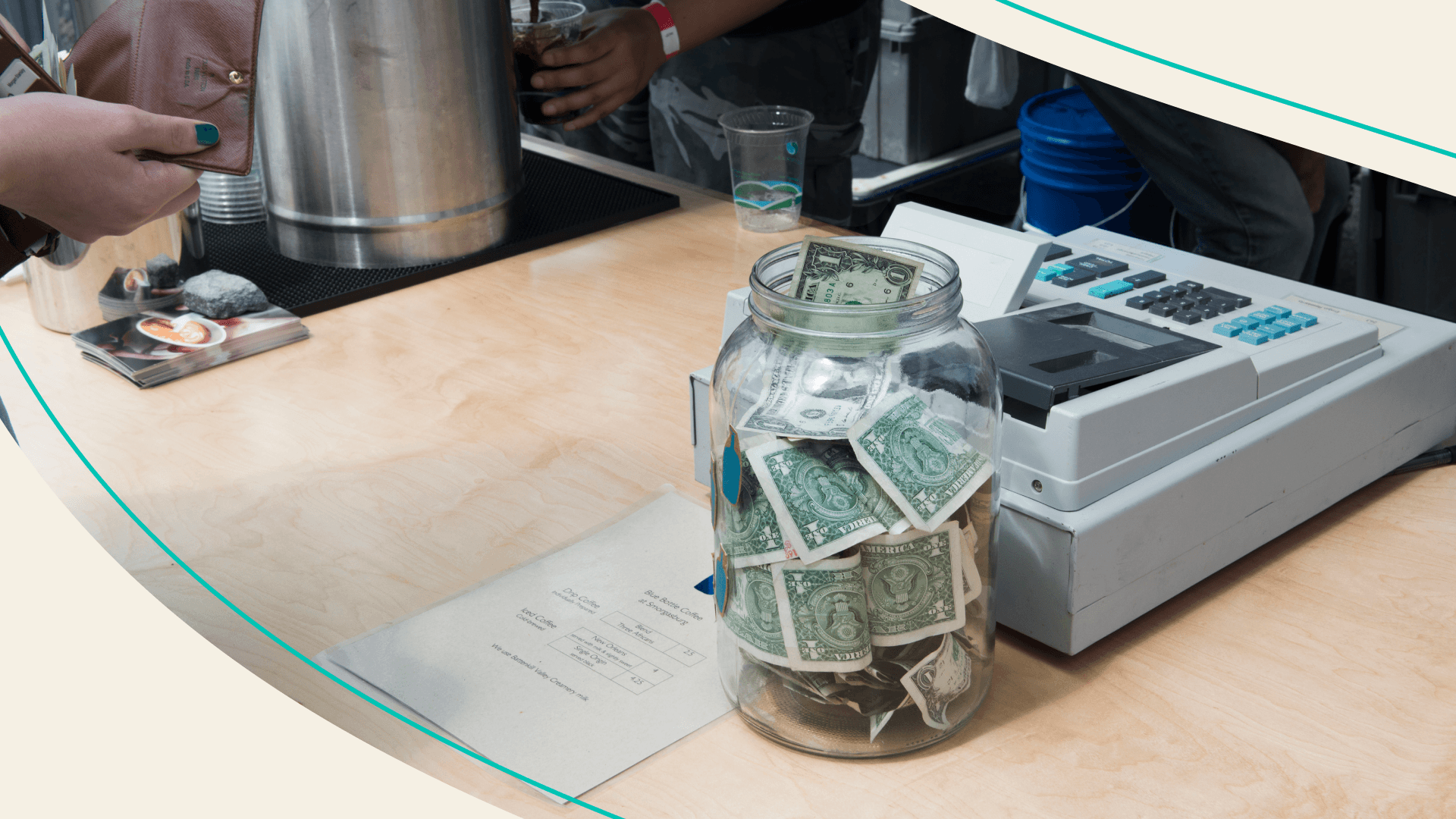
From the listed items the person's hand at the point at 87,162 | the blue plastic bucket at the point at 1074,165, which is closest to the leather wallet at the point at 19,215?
the person's hand at the point at 87,162

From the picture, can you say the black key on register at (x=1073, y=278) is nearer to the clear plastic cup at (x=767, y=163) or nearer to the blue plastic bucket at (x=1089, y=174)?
the clear plastic cup at (x=767, y=163)

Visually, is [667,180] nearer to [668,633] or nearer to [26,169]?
[26,169]

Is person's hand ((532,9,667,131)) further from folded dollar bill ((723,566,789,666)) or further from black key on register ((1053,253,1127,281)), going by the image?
folded dollar bill ((723,566,789,666))

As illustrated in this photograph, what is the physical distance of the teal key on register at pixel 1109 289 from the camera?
934 mm

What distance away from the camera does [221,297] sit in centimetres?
127

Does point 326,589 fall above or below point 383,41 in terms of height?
below

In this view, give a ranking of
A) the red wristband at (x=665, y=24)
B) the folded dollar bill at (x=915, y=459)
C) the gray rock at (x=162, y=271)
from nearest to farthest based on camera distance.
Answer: the folded dollar bill at (x=915, y=459) < the gray rock at (x=162, y=271) < the red wristband at (x=665, y=24)

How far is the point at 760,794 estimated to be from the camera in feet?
2.11

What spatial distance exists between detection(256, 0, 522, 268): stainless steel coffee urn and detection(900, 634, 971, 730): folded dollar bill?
943 mm

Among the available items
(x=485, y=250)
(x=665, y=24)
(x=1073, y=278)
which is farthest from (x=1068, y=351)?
(x=665, y=24)

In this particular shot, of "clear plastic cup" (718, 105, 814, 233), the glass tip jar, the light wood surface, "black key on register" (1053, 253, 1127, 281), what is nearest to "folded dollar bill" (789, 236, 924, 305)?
the glass tip jar

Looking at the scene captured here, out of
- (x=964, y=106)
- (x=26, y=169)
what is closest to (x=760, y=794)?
(x=26, y=169)

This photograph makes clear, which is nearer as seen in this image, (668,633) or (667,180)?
(668,633)

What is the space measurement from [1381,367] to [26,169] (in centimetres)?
110
